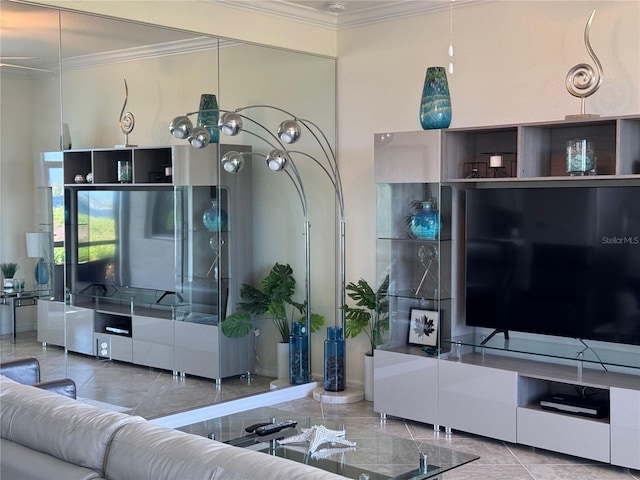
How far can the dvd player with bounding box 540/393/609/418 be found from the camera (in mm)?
4445

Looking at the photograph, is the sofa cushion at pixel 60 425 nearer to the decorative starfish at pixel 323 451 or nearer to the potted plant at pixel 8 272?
the decorative starfish at pixel 323 451

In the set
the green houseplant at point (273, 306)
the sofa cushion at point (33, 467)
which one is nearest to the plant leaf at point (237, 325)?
the green houseplant at point (273, 306)

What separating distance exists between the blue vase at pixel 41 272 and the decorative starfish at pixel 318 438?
1.77 meters

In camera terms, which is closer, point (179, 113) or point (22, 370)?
point (22, 370)

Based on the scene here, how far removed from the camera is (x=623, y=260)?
445 centimetres

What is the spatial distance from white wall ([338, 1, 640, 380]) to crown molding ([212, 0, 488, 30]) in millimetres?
55

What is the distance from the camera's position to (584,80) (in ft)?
14.9

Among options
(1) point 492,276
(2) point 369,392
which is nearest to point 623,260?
(1) point 492,276

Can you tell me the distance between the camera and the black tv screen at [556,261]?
445cm

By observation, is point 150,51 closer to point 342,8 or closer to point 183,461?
point 342,8

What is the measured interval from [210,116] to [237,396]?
1897 mm

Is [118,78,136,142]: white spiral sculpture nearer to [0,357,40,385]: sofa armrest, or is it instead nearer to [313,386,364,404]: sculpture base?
[0,357,40,385]: sofa armrest

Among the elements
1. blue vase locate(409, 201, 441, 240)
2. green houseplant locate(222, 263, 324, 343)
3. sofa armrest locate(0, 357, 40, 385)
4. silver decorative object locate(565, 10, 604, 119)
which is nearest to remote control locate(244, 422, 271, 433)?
sofa armrest locate(0, 357, 40, 385)

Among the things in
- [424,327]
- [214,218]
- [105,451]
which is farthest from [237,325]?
[105,451]
